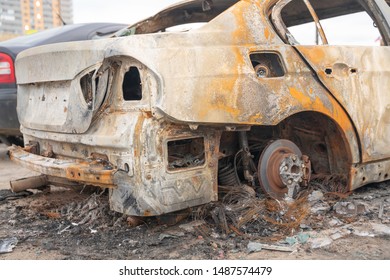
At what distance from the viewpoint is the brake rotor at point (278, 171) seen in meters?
3.55

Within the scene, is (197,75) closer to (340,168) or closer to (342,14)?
(340,168)

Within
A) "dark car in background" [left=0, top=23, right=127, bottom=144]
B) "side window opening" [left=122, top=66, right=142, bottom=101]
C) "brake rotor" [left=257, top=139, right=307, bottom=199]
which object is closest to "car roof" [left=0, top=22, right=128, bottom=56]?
"dark car in background" [left=0, top=23, right=127, bottom=144]

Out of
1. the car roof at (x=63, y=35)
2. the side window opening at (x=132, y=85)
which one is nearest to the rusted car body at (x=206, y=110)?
the side window opening at (x=132, y=85)

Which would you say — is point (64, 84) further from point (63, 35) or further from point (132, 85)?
point (63, 35)

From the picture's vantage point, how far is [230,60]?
121 inches

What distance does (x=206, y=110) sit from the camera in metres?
2.96

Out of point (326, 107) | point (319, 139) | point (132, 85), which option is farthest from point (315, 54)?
point (132, 85)

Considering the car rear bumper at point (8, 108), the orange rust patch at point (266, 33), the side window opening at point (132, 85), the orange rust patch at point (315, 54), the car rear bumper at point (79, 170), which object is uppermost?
the orange rust patch at point (266, 33)

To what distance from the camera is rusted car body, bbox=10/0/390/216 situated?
2930 mm

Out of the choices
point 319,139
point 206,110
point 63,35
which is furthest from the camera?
point 63,35

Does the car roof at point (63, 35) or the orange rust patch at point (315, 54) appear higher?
the car roof at point (63, 35)

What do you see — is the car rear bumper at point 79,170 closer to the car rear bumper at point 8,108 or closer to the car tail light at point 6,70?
the car rear bumper at point 8,108

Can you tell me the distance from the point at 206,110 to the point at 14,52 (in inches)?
139

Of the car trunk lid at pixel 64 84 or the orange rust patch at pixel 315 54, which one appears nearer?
the car trunk lid at pixel 64 84
